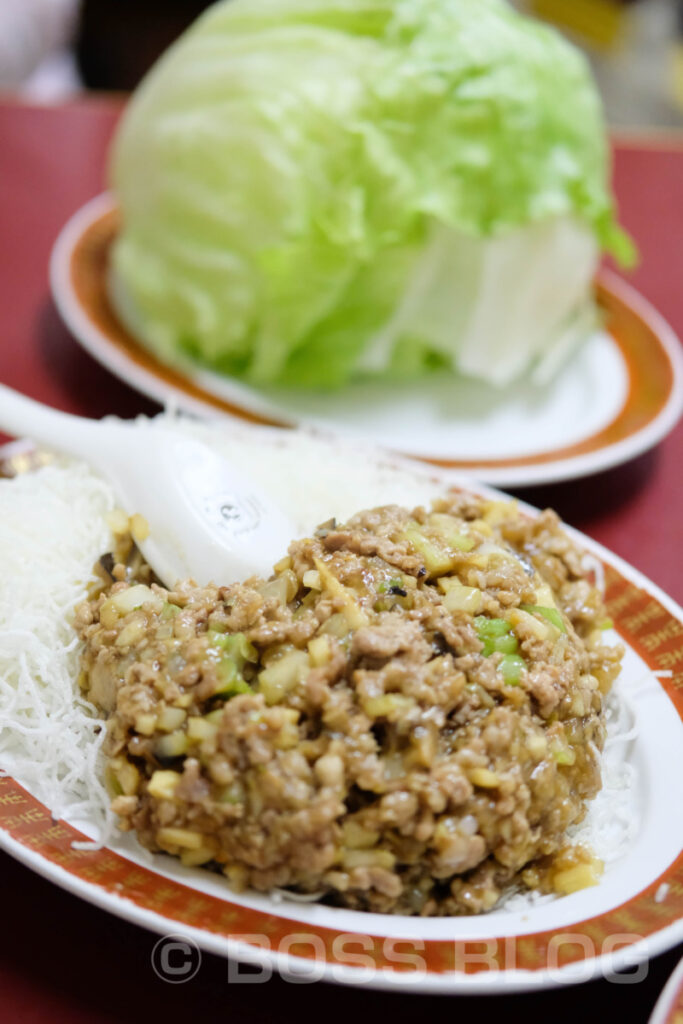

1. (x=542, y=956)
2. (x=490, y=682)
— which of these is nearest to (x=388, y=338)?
(x=490, y=682)

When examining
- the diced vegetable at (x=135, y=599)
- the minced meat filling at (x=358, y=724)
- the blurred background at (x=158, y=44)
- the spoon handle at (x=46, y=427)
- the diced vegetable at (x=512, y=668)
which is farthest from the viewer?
the blurred background at (x=158, y=44)

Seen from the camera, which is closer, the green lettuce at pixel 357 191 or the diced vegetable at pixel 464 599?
the diced vegetable at pixel 464 599

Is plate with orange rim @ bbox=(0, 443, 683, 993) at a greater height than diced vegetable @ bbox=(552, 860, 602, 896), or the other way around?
plate with orange rim @ bbox=(0, 443, 683, 993)

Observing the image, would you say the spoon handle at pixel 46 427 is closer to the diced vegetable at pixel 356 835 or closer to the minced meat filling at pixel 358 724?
the minced meat filling at pixel 358 724

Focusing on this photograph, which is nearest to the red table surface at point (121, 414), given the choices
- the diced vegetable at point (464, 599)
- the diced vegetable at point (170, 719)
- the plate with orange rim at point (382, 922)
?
the plate with orange rim at point (382, 922)

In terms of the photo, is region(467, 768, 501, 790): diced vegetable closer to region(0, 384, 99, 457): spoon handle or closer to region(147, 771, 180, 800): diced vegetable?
region(147, 771, 180, 800): diced vegetable

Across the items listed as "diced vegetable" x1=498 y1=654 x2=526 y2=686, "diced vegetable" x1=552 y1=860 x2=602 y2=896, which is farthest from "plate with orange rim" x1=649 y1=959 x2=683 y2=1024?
"diced vegetable" x1=498 y1=654 x2=526 y2=686

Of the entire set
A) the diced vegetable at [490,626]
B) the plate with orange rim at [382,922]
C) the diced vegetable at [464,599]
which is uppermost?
the diced vegetable at [464,599]

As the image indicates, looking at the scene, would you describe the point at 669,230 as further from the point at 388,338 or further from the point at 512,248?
the point at 388,338

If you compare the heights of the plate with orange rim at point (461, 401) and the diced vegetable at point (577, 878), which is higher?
the diced vegetable at point (577, 878)
